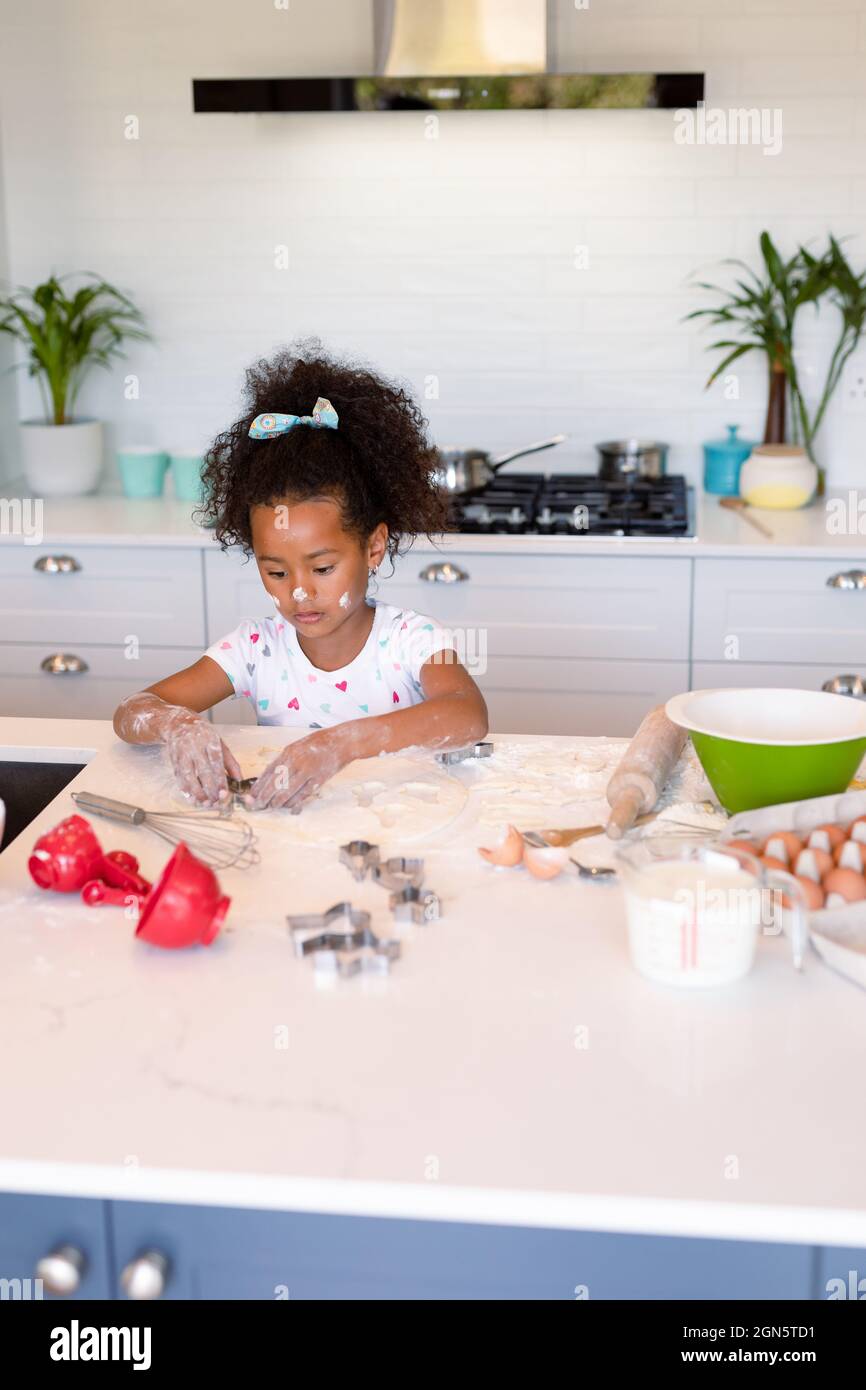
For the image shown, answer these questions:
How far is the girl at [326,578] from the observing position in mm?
1741

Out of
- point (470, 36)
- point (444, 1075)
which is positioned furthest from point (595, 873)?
point (470, 36)

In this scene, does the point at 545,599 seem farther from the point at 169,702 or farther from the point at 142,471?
the point at 169,702

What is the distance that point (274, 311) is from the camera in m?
3.26

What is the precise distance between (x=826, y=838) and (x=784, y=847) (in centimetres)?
4

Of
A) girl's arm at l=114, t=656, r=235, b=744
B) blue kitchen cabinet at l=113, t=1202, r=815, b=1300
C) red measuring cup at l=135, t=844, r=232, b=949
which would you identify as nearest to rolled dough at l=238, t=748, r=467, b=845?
girl's arm at l=114, t=656, r=235, b=744

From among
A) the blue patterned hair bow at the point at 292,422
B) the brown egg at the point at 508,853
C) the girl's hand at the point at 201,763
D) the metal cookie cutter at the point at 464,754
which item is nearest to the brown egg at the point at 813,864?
the brown egg at the point at 508,853

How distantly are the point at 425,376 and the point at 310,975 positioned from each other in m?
2.34

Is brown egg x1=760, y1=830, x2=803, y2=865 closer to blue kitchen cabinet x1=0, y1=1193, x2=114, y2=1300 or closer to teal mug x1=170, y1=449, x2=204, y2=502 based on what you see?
blue kitchen cabinet x1=0, y1=1193, x2=114, y2=1300

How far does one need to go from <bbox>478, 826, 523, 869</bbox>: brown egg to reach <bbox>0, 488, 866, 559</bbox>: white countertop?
1.47 m

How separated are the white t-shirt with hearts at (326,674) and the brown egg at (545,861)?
68cm

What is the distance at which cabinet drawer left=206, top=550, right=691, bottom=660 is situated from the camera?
9.07 ft

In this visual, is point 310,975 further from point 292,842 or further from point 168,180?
point 168,180

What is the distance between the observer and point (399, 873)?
1301 millimetres

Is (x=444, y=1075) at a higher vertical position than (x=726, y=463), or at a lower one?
lower
